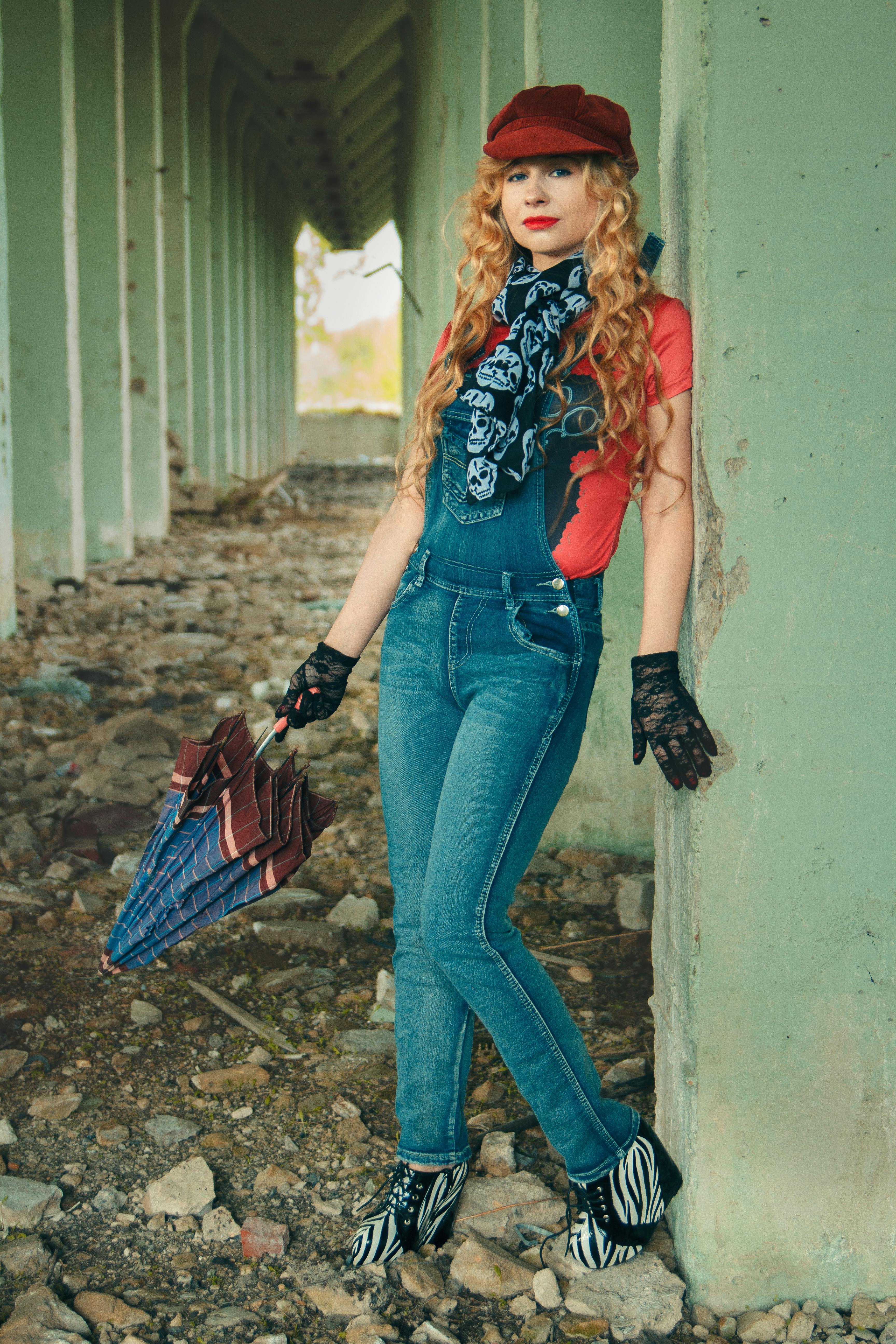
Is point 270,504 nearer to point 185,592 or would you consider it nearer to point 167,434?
point 167,434

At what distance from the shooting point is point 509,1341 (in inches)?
73.6

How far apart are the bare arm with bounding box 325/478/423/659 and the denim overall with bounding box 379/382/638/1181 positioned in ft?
0.32

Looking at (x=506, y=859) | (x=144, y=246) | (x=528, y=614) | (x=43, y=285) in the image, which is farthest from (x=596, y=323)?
(x=144, y=246)

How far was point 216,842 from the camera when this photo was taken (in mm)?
2121

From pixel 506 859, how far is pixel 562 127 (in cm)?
121

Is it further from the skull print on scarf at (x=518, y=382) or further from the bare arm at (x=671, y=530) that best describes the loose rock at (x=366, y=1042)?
the skull print on scarf at (x=518, y=382)

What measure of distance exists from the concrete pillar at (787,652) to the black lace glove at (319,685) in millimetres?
660

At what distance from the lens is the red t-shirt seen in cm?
186

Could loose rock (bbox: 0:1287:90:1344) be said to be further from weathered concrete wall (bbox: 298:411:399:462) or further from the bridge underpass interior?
weathered concrete wall (bbox: 298:411:399:462)

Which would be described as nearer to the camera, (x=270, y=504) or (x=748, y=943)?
(x=748, y=943)

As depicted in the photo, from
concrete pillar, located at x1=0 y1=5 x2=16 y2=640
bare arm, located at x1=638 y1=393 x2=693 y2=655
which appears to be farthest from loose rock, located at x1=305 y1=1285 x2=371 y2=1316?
concrete pillar, located at x1=0 y1=5 x2=16 y2=640

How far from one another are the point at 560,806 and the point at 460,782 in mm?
2137

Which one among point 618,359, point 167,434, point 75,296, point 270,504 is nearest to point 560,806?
point 618,359

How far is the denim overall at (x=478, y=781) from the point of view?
186cm
